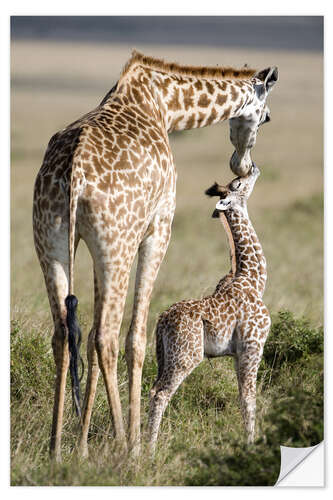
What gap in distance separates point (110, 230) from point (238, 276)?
4.34ft

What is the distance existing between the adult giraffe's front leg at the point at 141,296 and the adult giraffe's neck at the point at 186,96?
0.85 meters

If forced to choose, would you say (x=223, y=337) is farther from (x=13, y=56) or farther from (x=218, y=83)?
(x=13, y=56)

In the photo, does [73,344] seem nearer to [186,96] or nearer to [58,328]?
[58,328]

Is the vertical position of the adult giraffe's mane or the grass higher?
the adult giraffe's mane

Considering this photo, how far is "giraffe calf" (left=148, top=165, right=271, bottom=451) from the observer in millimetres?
4816

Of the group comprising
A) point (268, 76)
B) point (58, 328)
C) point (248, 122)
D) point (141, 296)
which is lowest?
point (58, 328)

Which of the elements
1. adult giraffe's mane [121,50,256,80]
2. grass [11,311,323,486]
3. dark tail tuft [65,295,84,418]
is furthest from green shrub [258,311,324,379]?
dark tail tuft [65,295,84,418]

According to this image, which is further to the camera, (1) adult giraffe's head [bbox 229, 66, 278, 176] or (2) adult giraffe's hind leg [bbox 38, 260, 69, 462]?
(1) adult giraffe's head [bbox 229, 66, 278, 176]

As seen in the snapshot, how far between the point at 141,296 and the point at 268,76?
6.29 feet

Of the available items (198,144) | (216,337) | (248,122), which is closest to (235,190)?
(248,122)

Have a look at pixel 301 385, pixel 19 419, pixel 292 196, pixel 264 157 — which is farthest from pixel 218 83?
pixel 264 157

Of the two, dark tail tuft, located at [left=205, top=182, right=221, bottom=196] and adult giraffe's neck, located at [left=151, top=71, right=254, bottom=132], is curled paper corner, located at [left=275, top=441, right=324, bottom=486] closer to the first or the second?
dark tail tuft, located at [left=205, top=182, right=221, bottom=196]

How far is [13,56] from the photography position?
5500mm

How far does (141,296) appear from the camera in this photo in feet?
15.9
